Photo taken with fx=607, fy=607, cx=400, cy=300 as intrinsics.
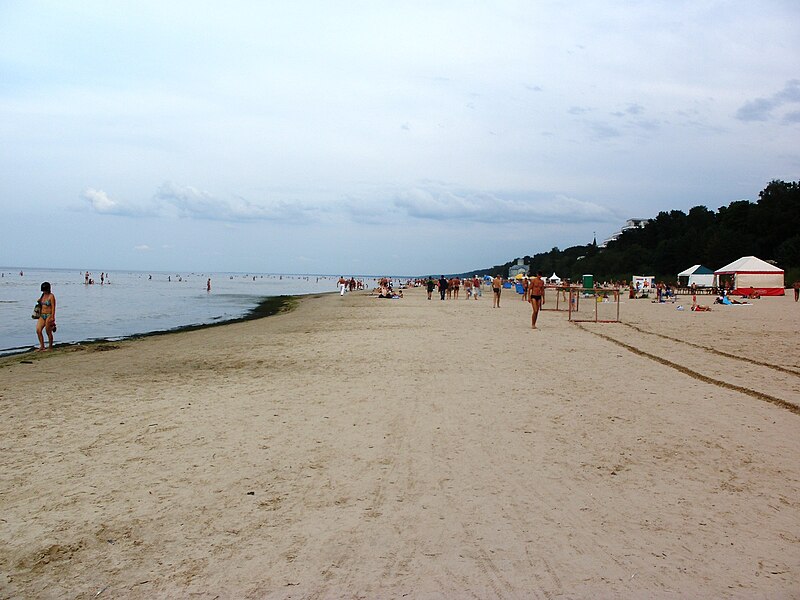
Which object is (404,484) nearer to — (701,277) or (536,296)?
(536,296)

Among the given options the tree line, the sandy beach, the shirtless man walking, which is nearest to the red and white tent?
the tree line

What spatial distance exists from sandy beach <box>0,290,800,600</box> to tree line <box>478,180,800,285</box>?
2009 inches

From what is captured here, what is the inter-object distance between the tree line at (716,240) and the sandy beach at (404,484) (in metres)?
51.0

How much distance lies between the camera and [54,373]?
1112cm

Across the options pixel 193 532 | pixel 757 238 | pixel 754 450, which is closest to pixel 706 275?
pixel 757 238

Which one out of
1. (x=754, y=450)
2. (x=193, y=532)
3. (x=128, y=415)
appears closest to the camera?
(x=193, y=532)

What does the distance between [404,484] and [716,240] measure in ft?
242

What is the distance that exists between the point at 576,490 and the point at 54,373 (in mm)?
10013

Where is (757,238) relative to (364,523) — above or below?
above

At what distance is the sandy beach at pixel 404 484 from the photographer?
137 inches

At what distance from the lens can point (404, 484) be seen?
4.86 meters

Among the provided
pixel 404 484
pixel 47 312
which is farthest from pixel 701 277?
pixel 404 484

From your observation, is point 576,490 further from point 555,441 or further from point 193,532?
point 193,532

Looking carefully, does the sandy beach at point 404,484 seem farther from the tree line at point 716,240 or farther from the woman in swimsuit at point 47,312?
the tree line at point 716,240
